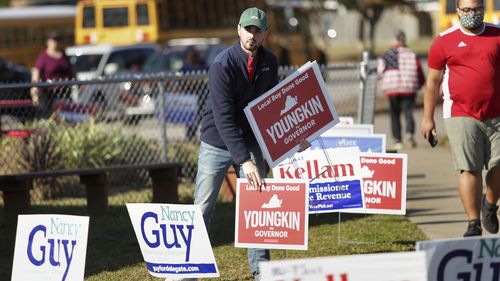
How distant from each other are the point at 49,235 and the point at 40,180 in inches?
235

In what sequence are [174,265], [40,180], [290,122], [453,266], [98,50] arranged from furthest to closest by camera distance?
[98,50], [40,180], [290,122], [174,265], [453,266]

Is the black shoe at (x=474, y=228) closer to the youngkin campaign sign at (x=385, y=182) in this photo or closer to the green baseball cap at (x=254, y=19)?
the youngkin campaign sign at (x=385, y=182)

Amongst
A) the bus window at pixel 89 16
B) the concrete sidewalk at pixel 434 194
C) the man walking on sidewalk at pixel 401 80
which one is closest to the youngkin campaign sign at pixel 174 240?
the concrete sidewalk at pixel 434 194

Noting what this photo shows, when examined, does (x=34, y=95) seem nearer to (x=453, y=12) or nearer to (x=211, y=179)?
(x=211, y=179)

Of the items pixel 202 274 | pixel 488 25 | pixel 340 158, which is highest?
pixel 488 25

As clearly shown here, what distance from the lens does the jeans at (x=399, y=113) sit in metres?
17.3

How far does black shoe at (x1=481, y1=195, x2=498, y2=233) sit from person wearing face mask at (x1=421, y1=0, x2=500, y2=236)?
277 millimetres

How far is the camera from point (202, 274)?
7391 mm

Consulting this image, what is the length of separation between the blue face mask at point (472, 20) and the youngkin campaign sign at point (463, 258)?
2.90 m

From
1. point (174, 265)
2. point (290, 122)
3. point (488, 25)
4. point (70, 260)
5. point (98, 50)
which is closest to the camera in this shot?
point (70, 260)

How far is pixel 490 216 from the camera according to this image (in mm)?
9055

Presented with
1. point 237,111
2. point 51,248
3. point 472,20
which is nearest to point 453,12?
point 472,20

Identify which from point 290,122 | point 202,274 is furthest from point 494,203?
point 202,274

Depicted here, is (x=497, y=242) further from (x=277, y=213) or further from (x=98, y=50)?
(x=98, y=50)
